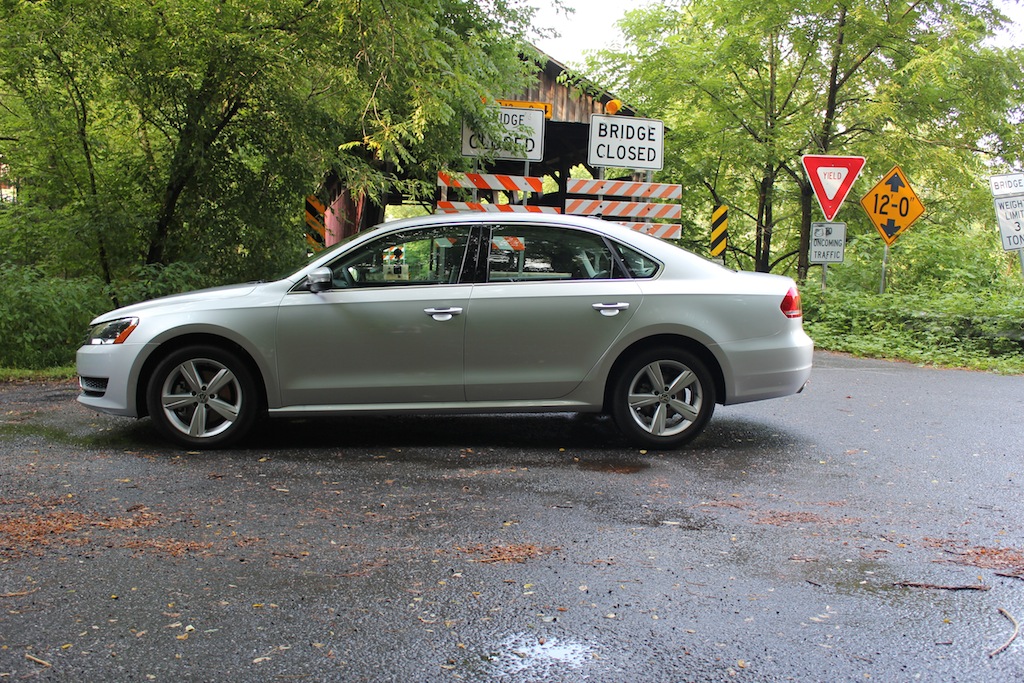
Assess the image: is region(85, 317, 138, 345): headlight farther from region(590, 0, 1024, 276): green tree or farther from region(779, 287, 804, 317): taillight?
region(590, 0, 1024, 276): green tree

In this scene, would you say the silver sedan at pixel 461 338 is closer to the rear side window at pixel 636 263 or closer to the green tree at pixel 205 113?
the rear side window at pixel 636 263

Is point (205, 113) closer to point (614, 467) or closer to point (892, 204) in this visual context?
point (614, 467)

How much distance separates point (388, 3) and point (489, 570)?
7120 mm

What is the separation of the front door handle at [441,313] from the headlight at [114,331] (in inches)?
79.1

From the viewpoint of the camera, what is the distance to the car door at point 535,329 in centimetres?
650

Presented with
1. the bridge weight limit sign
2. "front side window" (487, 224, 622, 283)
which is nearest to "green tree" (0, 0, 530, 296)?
"front side window" (487, 224, 622, 283)

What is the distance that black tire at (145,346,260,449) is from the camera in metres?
6.41

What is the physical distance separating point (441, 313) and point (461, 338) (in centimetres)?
22

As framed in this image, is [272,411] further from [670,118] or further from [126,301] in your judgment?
[670,118]

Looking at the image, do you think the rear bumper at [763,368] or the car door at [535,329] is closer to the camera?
the car door at [535,329]

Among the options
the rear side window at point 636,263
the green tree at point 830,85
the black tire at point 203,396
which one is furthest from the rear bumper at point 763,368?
the green tree at point 830,85

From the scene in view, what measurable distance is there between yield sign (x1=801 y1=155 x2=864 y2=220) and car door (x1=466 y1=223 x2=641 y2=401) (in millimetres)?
9375

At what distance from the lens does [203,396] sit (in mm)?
Result: 6438

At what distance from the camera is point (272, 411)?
21.1 feet
